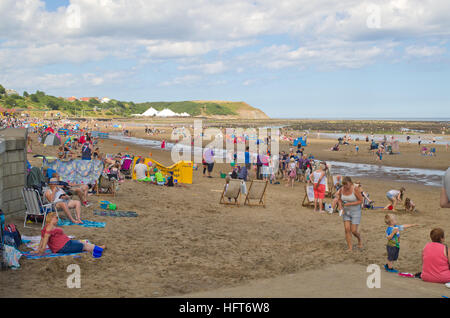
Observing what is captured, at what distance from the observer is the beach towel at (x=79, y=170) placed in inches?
455

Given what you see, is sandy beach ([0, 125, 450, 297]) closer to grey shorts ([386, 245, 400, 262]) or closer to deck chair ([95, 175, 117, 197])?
deck chair ([95, 175, 117, 197])

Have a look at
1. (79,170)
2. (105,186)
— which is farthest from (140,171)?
(79,170)

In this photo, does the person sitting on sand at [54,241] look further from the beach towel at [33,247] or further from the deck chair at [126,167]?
the deck chair at [126,167]

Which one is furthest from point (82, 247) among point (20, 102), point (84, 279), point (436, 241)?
point (20, 102)

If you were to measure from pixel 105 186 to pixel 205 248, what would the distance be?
17.8 feet

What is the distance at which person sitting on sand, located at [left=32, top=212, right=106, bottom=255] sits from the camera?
6613 mm

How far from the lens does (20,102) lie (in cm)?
9744

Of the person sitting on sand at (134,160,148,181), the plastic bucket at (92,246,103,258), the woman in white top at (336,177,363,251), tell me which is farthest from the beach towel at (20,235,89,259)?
the person sitting on sand at (134,160,148,181)

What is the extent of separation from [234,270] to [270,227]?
3545 mm

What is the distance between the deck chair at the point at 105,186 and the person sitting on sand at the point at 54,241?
17.5 ft

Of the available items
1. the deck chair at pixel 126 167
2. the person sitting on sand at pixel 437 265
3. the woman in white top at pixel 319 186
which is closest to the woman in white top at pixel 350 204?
the person sitting on sand at pixel 437 265

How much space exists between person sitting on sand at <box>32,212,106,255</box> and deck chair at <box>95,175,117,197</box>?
5339 millimetres
